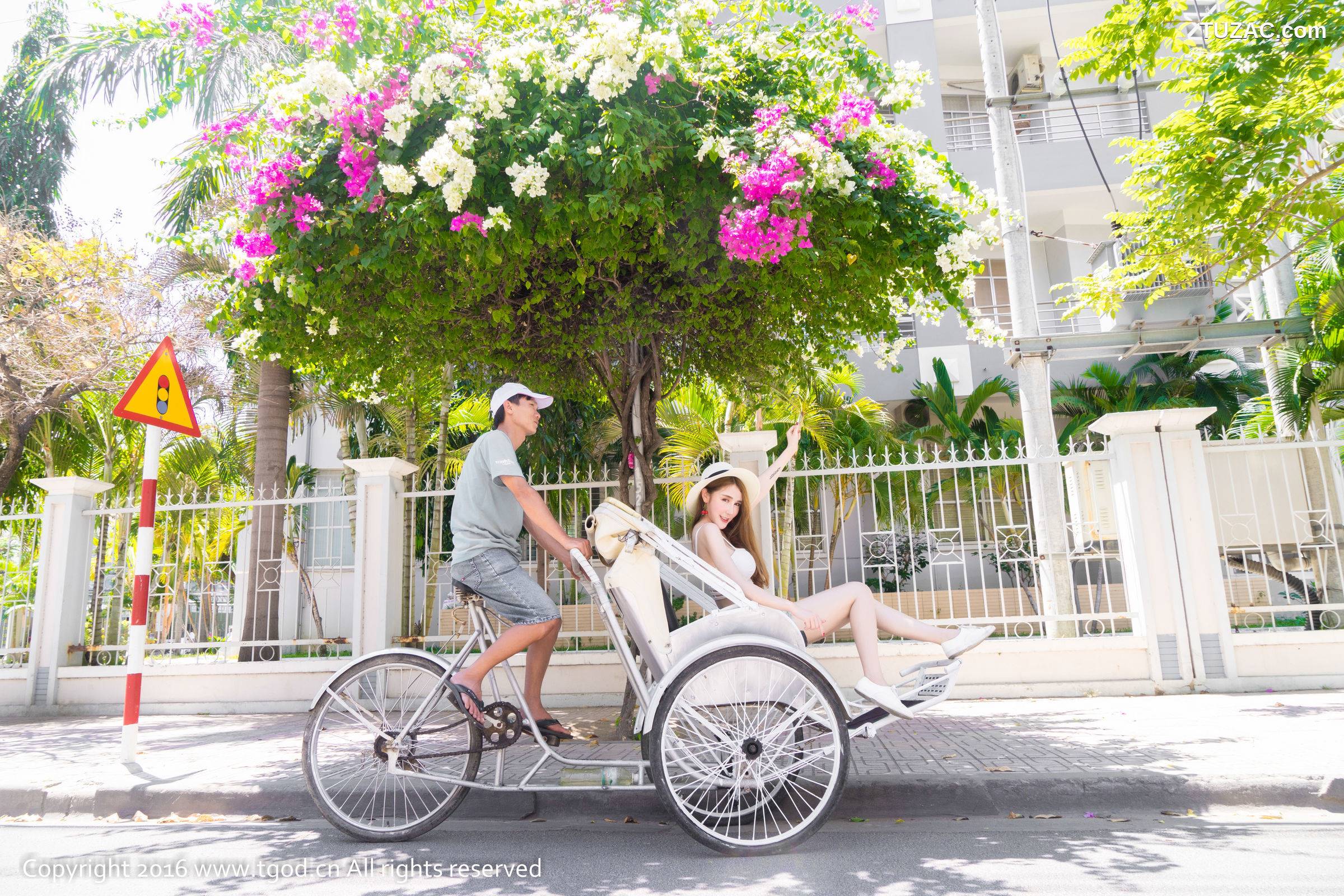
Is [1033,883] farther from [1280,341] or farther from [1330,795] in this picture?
[1280,341]

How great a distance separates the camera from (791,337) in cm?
660

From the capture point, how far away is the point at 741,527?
14.9ft

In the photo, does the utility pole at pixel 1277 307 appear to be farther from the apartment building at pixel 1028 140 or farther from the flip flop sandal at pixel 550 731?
the flip flop sandal at pixel 550 731

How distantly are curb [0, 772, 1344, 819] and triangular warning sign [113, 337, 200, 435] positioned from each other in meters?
2.40

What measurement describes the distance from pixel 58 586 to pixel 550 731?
6952mm

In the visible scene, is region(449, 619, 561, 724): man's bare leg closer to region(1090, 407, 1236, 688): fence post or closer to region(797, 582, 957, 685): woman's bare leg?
region(797, 582, 957, 685): woman's bare leg

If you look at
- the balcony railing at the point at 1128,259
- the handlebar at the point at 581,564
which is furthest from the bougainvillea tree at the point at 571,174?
the balcony railing at the point at 1128,259

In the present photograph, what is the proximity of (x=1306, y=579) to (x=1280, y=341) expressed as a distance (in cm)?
428

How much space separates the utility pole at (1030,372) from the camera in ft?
26.6

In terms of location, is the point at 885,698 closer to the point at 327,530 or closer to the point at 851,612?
the point at 851,612

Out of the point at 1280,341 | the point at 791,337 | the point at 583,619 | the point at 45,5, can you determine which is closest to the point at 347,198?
the point at 791,337

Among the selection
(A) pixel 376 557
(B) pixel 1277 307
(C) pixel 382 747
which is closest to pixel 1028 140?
(B) pixel 1277 307

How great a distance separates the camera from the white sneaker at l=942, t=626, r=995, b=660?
373cm

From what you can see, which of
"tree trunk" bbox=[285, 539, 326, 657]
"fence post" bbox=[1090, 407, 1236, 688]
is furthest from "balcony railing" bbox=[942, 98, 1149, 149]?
"tree trunk" bbox=[285, 539, 326, 657]
